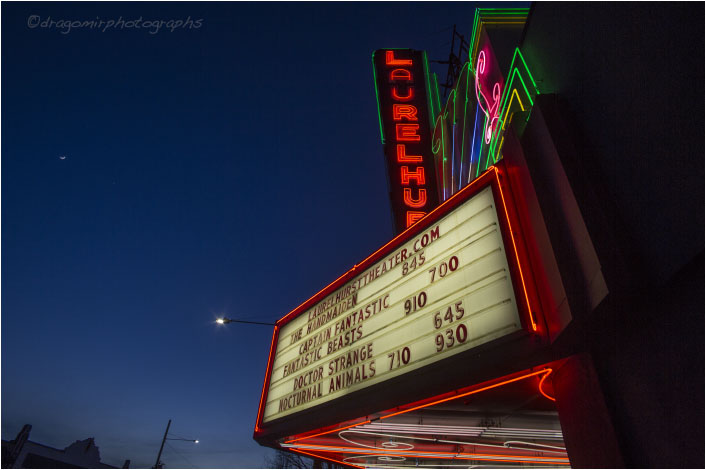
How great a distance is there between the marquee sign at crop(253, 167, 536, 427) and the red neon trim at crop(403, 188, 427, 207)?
2.73 meters

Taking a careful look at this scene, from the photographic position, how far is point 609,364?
9.32 ft

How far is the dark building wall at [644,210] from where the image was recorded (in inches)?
82.3

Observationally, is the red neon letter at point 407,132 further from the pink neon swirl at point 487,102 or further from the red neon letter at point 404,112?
the pink neon swirl at point 487,102

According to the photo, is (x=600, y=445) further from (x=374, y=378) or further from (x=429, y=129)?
(x=429, y=129)

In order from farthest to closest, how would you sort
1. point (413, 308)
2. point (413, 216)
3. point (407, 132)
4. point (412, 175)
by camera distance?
point (407, 132) < point (412, 175) < point (413, 216) < point (413, 308)


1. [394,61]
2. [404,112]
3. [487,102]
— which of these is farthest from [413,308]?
[394,61]

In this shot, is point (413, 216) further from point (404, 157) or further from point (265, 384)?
point (265, 384)

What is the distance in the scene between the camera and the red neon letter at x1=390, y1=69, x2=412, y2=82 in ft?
31.2

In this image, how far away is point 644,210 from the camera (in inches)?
92.4

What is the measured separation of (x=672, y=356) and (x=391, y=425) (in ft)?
12.6

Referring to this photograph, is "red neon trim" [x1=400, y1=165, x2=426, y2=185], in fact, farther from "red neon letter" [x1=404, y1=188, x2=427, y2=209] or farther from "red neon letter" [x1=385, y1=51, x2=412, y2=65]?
"red neon letter" [x1=385, y1=51, x2=412, y2=65]

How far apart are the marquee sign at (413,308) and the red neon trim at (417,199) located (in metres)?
2.73

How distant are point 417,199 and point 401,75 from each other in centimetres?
369

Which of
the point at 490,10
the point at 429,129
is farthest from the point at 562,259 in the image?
the point at 429,129
